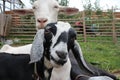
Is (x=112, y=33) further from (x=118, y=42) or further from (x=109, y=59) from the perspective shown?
(x=109, y=59)

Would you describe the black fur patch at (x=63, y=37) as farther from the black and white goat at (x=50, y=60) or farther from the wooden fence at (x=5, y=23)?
the wooden fence at (x=5, y=23)

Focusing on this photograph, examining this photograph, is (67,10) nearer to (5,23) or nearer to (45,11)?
(45,11)

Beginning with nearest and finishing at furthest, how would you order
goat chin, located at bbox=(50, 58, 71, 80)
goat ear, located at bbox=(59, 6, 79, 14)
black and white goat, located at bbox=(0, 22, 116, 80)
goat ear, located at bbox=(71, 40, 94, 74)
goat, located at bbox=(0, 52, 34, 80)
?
1. black and white goat, located at bbox=(0, 22, 116, 80)
2. goat chin, located at bbox=(50, 58, 71, 80)
3. goat, located at bbox=(0, 52, 34, 80)
4. goat ear, located at bbox=(71, 40, 94, 74)
5. goat ear, located at bbox=(59, 6, 79, 14)

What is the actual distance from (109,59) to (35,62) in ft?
26.1

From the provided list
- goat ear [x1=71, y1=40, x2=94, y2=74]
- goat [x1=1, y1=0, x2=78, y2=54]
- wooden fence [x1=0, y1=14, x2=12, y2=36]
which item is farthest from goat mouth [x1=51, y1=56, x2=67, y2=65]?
wooden fence [x1=0, y1=14, x2=12, y2=36]

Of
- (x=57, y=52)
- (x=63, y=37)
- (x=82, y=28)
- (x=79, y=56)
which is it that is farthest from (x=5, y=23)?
(x=57, y=52)

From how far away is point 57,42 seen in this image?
413 centimetres

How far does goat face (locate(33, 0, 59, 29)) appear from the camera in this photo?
253 inches

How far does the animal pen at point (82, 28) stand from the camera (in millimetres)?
19875

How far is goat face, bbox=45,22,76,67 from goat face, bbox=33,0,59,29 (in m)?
2.05

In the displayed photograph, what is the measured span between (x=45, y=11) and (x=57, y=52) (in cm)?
263

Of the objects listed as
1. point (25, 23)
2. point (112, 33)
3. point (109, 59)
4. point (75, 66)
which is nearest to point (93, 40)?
point (112, 33)

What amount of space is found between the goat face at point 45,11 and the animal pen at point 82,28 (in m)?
13.0

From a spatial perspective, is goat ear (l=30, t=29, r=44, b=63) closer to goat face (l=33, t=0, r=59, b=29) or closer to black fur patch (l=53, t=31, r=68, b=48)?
black fur patch (l=53, t=31, r=68, b=48)
